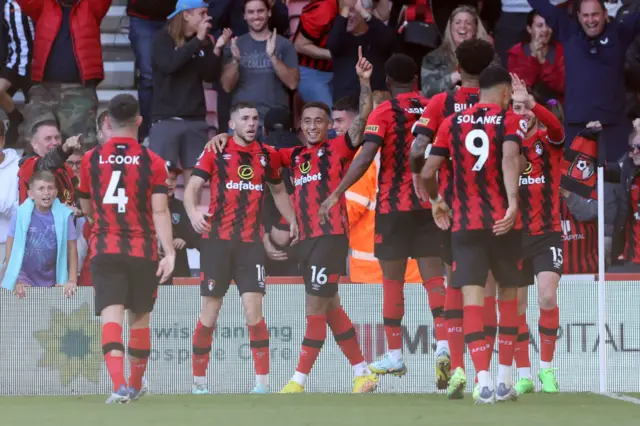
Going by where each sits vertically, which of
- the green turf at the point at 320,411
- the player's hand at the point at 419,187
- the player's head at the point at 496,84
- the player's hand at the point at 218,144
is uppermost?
the player's head at the point at 496,84

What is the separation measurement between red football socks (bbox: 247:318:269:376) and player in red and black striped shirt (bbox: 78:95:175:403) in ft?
5.51

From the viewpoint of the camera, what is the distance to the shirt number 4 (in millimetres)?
9195

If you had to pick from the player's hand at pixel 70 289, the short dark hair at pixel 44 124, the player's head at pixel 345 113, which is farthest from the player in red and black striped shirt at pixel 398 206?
the short dark hair at pixel 44 124

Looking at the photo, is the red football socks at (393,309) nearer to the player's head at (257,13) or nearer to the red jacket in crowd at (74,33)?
the player's head at (257,13)

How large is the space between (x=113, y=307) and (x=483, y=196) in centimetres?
247

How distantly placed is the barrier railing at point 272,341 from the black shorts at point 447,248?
1727mm

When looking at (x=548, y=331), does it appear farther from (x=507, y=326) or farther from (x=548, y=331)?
(x=507, y=326)

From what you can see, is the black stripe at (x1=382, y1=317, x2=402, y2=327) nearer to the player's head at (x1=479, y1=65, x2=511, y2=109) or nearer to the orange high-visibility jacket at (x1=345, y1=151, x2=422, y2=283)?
the orange high-visibility jacket at (x1=345, y1=151, x2=422, y2=283)

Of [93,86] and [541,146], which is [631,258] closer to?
[541,146]

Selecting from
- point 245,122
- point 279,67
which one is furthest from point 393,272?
point 279,67

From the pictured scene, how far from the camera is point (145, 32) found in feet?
44.0

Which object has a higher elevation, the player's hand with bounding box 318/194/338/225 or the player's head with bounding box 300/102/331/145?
the player's head with bounding box 300/102/331/145

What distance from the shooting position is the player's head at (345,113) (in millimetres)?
11617

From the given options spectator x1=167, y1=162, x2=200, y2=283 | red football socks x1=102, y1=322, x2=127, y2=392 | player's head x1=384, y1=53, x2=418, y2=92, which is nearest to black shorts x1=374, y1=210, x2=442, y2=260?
player's head x1=384, y1=53, x2=418, y2=92
